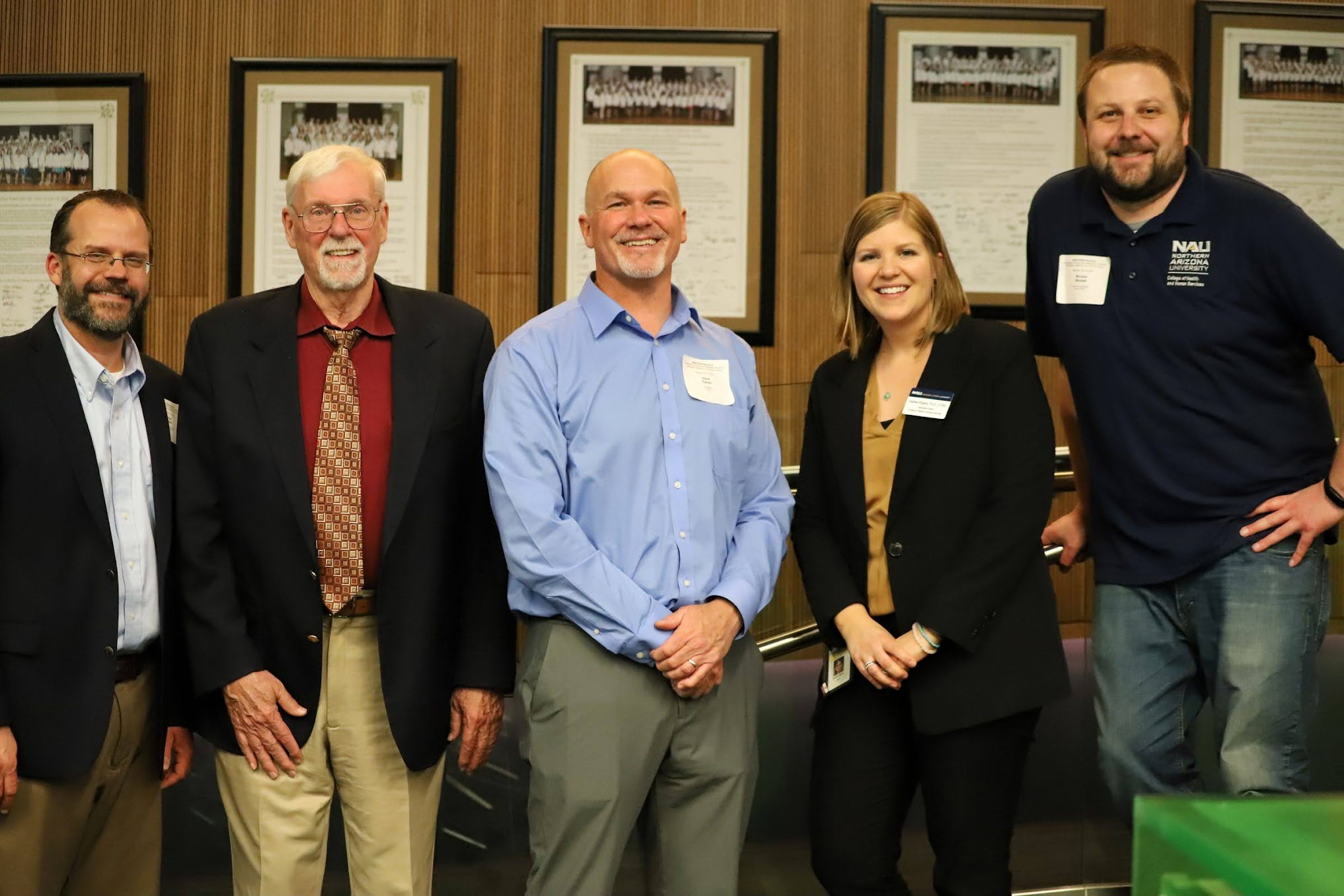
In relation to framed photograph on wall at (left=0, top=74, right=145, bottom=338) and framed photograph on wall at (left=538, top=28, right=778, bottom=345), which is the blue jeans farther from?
framed photograph on wall at (left=0, top=74, right=145, bottom=338)

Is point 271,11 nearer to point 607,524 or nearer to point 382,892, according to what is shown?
point 607,524

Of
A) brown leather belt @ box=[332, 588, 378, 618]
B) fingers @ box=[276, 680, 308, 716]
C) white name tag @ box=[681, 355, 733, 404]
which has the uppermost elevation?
white name tag @ box=[681, 355, 733, 404]

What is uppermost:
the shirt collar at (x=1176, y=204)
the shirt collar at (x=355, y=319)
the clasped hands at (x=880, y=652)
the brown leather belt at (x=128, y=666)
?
the shirt collar at (x=1176, y=204)

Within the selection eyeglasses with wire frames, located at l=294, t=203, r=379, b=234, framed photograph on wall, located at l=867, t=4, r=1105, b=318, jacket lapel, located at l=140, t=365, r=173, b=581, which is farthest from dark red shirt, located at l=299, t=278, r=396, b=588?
framed photograph on wall, located at l=867, t=4, r=1105, b=318

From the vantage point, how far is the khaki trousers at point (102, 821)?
8.00ft

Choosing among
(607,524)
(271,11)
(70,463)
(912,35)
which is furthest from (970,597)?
(271,11)

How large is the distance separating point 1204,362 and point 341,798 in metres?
1.89

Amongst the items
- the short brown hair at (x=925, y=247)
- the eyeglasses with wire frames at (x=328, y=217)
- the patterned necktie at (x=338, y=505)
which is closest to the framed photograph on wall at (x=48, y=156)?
the eyeglasses with wire frames at (x=328, y=217)

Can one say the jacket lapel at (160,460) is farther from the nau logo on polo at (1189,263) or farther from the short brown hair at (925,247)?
the nau logo on polo at (1189,263)

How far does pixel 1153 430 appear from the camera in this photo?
8.30ft

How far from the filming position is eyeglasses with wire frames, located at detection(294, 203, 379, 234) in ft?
8.47

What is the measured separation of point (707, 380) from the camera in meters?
2.60

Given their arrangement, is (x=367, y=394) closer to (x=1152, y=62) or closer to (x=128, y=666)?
(x=128, y=666)

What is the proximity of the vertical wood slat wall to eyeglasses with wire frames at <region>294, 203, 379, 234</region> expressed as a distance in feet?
5.31
